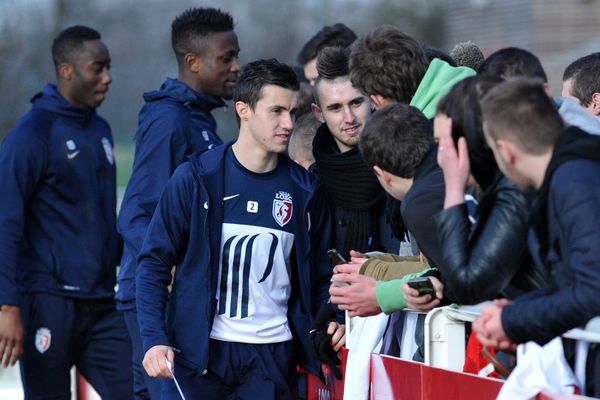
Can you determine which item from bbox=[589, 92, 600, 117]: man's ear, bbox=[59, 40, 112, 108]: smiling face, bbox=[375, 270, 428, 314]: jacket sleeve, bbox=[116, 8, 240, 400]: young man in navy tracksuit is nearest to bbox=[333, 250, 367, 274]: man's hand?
bbox=[375, 270, 428, 314]: jacket sleeve

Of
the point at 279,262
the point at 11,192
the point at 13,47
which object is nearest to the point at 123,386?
the point at 11,192

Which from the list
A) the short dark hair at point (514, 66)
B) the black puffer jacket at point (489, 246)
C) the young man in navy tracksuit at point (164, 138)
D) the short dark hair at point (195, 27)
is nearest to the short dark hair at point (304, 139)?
the young man in navy tracksuit at point (164, 138)

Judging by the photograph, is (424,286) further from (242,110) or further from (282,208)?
(242,110)

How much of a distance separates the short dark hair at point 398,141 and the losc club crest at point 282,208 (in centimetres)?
102

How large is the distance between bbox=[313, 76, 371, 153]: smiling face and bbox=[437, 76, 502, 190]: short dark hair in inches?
70.5

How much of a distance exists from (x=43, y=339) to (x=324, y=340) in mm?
2464

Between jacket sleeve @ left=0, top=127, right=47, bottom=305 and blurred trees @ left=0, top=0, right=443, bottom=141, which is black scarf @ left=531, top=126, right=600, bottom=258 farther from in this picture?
blurred trees @ left=0, top=0, right=443, bottom=141

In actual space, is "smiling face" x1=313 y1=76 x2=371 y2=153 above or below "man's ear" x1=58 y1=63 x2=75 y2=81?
below

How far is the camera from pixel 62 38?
816cm

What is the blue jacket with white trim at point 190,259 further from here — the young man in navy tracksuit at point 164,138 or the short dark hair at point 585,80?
the short dark hair at point 585,80

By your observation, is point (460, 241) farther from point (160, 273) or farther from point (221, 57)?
point (221, 57)

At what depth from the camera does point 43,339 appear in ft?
24.0

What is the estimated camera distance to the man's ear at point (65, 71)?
796 centimetres

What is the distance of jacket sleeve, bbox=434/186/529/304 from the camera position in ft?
11.8
